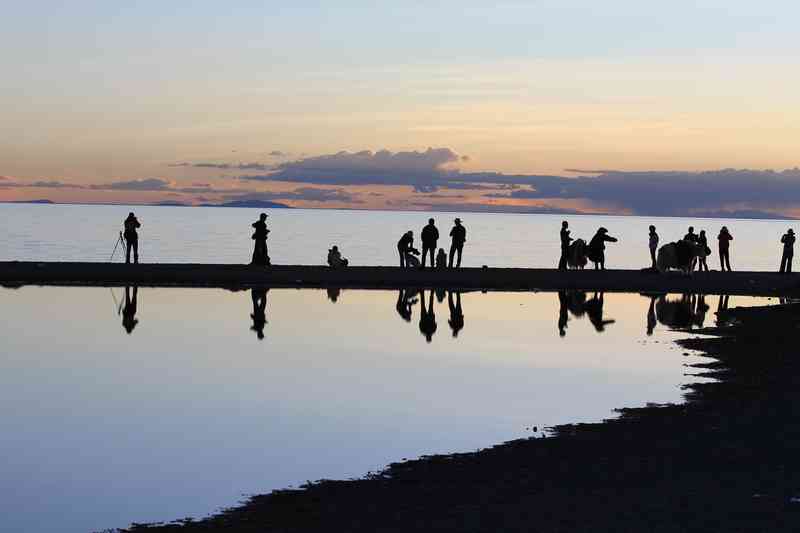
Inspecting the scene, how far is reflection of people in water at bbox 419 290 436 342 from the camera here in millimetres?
26011

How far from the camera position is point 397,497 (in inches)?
420

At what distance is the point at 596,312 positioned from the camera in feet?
104

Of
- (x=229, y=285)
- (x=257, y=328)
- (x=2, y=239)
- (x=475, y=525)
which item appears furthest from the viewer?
(x=2, y=239)

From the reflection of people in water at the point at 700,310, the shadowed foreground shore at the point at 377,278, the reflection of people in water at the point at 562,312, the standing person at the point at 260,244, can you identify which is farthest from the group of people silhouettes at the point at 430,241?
the reflection of people in water at the point at 700,310

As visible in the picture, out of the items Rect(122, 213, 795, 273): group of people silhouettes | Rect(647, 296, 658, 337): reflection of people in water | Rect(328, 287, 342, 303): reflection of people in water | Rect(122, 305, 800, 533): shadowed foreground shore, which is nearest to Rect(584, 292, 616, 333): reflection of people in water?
Rect(647, 296, 658, 337): reflection of people in water

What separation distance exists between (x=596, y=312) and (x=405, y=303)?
5755 millimetres

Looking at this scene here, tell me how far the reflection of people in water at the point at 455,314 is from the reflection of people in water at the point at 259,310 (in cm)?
449

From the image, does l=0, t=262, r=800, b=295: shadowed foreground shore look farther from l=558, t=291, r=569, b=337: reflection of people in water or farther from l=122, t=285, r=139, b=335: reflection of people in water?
l=122, t=285, r=139, b=335: reflection of people in water

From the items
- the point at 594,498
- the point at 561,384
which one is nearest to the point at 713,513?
the point at 594,498

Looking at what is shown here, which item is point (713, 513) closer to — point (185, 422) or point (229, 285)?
point (185, 422)

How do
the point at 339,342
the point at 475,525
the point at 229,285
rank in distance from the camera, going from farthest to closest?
the point at 229,285 → the point at 339,342 → the point at 475,525

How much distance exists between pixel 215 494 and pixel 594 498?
3.66 metres

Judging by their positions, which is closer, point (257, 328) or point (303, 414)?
point (303, 414)

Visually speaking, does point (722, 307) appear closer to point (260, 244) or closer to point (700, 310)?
point (700, 310)
